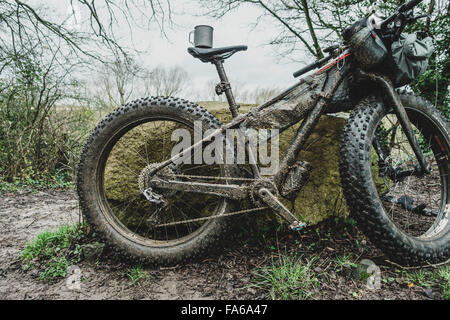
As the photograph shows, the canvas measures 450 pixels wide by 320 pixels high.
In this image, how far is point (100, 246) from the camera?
2.03 meters

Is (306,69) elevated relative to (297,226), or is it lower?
elevated

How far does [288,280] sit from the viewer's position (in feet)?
5.22

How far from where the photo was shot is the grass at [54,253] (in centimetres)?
186

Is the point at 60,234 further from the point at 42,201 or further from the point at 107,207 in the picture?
the point at 42,201

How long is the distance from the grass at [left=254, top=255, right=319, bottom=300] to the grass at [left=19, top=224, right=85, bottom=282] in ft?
4.60

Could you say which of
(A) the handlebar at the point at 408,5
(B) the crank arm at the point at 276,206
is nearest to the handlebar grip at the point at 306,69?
(A) the handlebar at the point at 408,5

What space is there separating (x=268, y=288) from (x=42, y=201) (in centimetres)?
398

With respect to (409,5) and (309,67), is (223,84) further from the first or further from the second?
(409,5)

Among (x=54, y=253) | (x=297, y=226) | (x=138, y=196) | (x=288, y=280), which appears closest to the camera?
(x=288, y=280)

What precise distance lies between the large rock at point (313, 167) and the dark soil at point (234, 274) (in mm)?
179

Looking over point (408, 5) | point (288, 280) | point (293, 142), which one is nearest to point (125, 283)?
point (288, 280)

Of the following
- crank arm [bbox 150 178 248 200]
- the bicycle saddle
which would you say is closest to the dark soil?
crank arm [bbox 150 178 248 200]

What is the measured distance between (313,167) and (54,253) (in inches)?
89.1

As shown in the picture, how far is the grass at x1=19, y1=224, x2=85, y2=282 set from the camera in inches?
73.4
